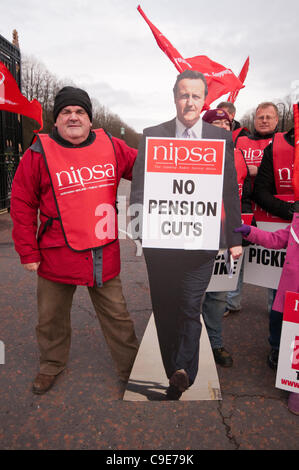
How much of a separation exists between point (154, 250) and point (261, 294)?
2682 mm

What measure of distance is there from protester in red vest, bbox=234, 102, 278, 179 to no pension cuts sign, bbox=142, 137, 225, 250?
1426 mm

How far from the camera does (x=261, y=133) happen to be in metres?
3.61

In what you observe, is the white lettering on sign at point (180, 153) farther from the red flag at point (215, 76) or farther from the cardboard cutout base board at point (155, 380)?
the cardboard cutout base board at point (155, 380)

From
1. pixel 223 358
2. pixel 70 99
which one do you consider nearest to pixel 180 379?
pixel 223 358

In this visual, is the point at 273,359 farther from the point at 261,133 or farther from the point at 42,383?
the point at 261,133

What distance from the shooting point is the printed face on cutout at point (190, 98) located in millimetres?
2123

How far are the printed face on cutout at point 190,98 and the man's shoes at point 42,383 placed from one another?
1.96m

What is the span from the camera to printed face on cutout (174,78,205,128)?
83.6 inches

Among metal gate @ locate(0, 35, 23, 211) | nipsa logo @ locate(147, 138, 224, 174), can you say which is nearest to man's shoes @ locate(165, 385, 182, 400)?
nipsa logo @ locate(147, 138, 224, 174)

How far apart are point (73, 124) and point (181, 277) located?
1150mm

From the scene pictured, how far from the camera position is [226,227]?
237 centimetres

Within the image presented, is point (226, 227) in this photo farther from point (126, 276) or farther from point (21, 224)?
point (126, 276)

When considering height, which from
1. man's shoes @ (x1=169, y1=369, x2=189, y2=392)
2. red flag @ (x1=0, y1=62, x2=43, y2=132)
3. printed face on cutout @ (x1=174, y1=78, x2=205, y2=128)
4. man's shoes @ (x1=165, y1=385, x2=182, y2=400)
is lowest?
man's shoes @ (x1=165, y1=385, x2=182, y2=400)

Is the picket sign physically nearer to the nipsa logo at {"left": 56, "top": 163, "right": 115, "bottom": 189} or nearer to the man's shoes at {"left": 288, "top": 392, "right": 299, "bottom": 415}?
the man's shoes at {"left": 288, "top": 392, "right": 299, "bottom": 415}
